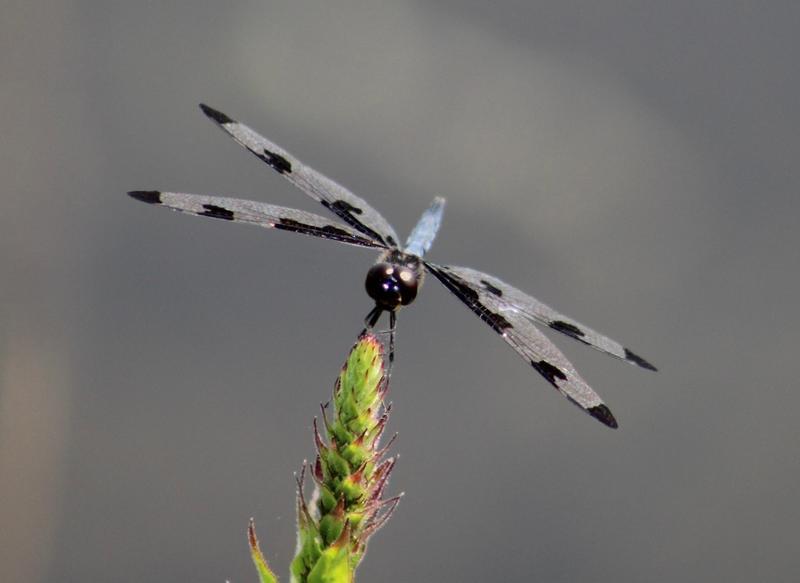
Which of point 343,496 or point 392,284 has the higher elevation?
point 392,284

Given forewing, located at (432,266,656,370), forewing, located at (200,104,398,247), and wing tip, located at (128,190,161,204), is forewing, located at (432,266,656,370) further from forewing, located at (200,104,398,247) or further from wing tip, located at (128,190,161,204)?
wing tip, located at (128,190,161,204)

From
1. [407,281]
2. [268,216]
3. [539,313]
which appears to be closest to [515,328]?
[539,313]

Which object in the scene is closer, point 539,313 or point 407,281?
point 407,281

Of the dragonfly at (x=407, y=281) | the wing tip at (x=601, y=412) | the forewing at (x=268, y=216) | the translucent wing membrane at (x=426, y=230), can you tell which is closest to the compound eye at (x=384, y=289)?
the dragonfly at (x=407, y=281)

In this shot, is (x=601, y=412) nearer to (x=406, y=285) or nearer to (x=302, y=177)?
(x=406, y=285)

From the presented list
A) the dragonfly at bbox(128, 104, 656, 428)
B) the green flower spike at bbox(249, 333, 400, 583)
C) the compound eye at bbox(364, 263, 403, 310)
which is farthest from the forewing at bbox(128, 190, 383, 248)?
the green flower spike at bbox(249, 333, 400, 583)

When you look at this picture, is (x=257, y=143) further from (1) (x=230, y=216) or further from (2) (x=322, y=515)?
(2) (x=322, y=515)

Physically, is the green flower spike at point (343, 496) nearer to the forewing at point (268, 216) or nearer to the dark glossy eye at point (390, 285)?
the dark glossy eye at point (390, 285)
